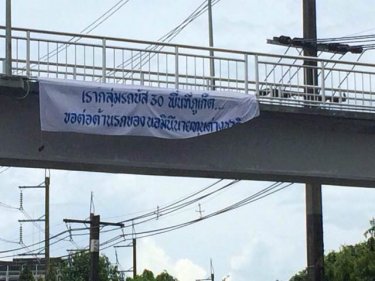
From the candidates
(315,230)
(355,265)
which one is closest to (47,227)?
(355,265)

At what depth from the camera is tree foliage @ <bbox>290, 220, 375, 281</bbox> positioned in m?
40.4

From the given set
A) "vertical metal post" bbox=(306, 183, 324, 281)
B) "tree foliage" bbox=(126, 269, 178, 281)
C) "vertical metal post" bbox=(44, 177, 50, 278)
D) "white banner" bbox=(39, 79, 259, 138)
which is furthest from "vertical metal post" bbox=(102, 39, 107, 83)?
"vertical metal post" bbox=(44, 177, 50, 278)

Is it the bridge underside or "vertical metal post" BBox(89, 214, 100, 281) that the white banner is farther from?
"vertical metal post" BBox(89, 214, 100, 281)

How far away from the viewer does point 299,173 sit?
73.4ft

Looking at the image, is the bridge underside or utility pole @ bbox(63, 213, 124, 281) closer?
the bridge underside

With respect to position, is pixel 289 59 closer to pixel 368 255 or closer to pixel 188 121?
pixel 188 121

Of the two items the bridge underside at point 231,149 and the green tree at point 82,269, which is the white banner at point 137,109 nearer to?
the bridge underside at point 231,149

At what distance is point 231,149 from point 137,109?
244 centimetres

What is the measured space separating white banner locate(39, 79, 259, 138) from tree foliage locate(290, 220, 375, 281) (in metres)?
19.1

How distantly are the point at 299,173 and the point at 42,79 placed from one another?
6.09 meters

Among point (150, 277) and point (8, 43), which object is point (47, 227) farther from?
point (8, 43)

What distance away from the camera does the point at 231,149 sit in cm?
2175

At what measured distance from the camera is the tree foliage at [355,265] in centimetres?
4041

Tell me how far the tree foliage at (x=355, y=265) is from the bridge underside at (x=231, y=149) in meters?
16.8
